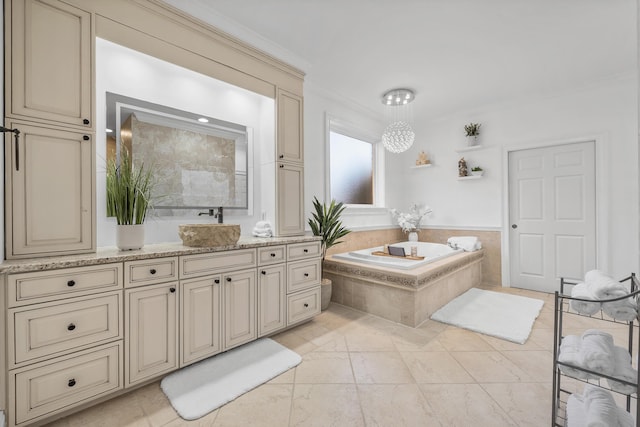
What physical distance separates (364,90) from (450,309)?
2727 mm

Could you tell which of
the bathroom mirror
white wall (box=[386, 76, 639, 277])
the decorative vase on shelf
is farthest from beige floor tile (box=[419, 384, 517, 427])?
white wall (box=[386, 76, 639, 277])

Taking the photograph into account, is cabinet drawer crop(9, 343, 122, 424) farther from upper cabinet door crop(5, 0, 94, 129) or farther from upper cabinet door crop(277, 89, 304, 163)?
upper cabinet door crop(277, 89, 304, 163)

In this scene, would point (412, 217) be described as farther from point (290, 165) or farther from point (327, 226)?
point (290, 165)

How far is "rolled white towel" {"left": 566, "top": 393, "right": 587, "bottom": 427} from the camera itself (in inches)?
42.3

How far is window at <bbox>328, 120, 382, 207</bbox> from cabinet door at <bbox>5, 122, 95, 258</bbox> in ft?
8.17

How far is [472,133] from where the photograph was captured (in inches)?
152

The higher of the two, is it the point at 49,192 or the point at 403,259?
the point at 49,192

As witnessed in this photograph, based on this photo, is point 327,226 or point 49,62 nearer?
point 49,62

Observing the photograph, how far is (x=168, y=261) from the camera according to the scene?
1626 millimetres

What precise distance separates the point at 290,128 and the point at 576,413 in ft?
8.67

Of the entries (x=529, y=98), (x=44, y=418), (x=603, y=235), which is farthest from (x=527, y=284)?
(x=44, y=418)

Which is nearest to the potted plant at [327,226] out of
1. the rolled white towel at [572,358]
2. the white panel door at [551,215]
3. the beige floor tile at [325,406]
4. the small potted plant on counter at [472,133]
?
the beige floor tile at [325,406]

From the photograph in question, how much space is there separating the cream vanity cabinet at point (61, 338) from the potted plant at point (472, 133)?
432 centimetres

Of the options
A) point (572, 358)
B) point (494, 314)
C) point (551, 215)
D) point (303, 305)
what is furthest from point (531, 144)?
point (303, 305)
